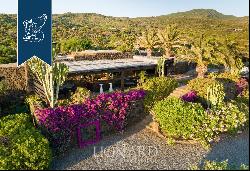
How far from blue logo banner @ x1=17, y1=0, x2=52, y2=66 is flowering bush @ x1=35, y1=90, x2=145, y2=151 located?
2.88 meters

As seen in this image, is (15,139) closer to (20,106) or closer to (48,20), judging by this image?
(48,20)

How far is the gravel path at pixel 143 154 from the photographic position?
15.4 meters

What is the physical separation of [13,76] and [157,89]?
10105mm

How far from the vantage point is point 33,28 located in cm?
1545

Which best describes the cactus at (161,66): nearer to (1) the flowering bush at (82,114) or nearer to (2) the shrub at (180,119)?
(1) the flowering bush at (82,114)

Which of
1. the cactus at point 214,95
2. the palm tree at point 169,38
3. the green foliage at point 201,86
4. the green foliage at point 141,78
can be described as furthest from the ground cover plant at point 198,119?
the palm tree at point 169,38

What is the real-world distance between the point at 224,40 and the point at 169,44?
21.1 feet

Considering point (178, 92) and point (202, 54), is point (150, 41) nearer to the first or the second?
point (202, 54)

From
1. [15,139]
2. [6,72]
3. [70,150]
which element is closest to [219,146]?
[70,150]

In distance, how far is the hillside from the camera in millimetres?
39259

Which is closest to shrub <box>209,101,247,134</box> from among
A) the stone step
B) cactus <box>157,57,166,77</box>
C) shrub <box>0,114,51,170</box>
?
the stone step

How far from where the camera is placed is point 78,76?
27500 millimetres

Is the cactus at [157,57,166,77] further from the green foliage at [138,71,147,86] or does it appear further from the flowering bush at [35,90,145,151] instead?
the flowering bush at [35,90,145,151]

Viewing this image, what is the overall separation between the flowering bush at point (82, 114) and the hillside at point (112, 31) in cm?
685
